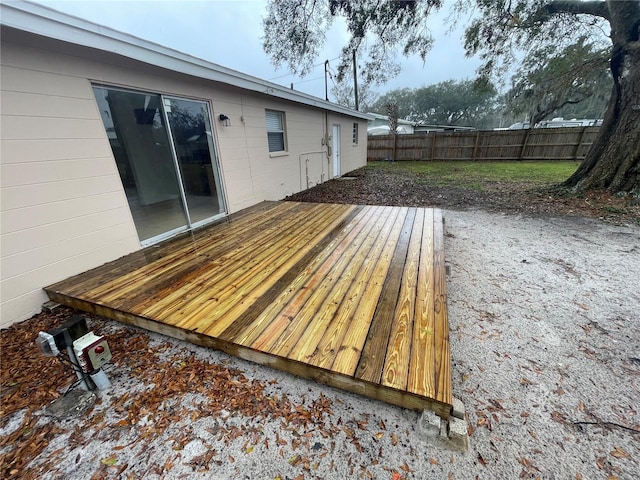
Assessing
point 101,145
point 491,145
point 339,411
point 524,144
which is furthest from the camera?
point 491,145

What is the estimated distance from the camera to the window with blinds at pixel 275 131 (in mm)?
5836

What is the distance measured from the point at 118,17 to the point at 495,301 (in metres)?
7.06

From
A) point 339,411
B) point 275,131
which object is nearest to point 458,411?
point 339,411

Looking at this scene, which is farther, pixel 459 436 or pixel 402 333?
pixel 402 333

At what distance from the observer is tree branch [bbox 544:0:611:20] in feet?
18.0

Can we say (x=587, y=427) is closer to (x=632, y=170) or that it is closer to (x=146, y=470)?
(x=146, y=470)

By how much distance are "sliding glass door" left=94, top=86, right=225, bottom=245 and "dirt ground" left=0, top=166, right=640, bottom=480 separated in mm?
1742

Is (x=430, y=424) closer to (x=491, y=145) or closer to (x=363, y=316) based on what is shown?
(x=363, y=316)

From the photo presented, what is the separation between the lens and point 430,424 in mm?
1336

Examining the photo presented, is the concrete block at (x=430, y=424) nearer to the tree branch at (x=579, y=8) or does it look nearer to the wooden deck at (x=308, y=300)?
the wooden deck at (x=308, y=300)

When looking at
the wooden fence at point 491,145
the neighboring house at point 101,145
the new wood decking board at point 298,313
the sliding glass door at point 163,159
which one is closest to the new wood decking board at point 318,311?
the new wood decking board at point 298,313

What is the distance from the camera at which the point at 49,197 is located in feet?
7.91

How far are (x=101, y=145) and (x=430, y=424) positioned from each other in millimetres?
3751

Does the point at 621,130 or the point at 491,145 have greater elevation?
the point at 621,130
